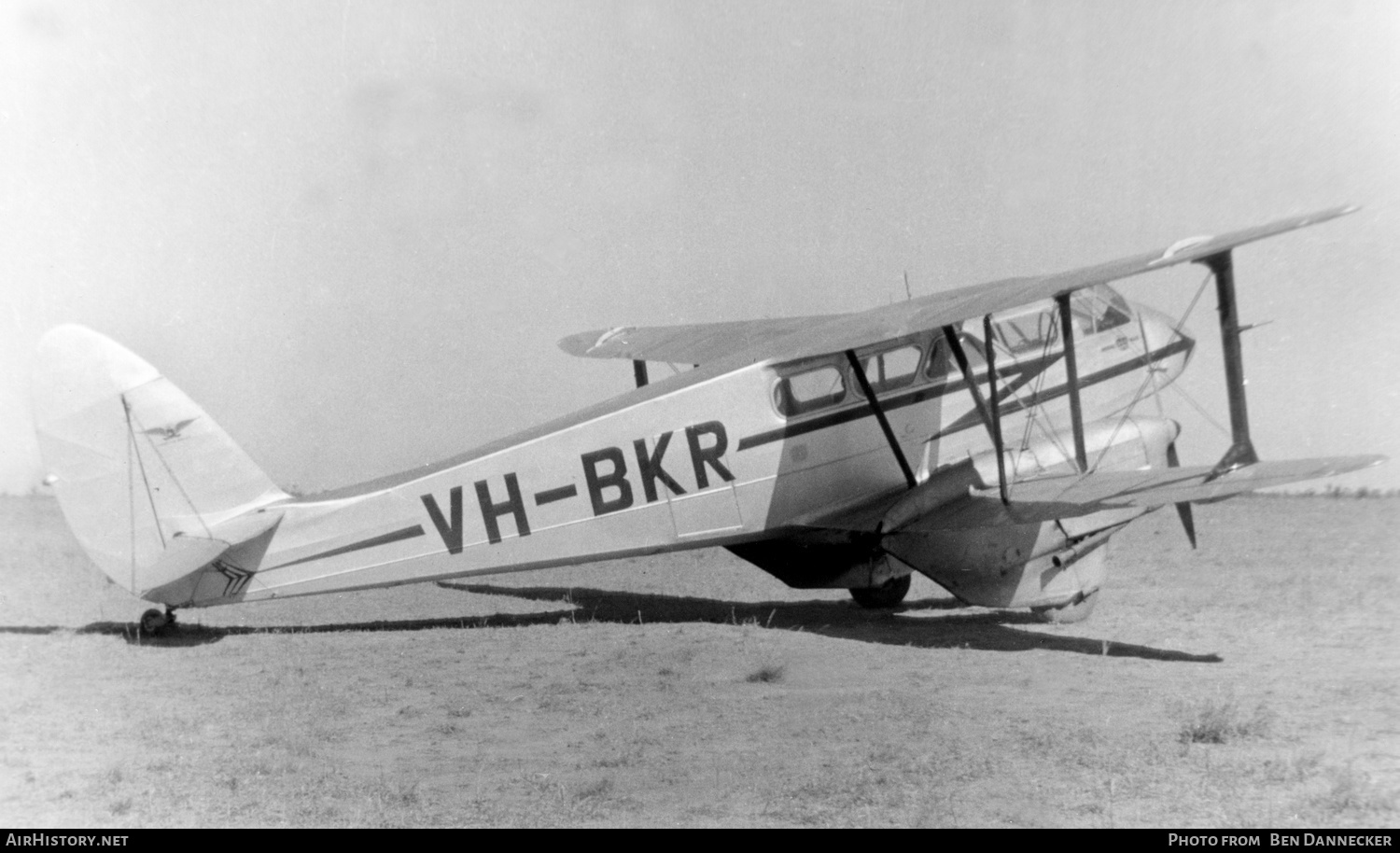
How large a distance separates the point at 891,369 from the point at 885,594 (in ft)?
8.21

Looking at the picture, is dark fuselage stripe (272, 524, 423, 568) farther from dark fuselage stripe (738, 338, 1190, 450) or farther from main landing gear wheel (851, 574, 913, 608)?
main landing gear wheel (851, 574, 913, 608)

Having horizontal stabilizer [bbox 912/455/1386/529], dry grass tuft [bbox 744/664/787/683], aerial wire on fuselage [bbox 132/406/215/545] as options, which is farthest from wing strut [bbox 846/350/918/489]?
aerial wire on fuselage [bbox 132/406/215/545]

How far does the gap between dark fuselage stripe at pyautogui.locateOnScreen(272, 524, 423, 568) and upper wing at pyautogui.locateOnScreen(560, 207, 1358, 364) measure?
3.18m

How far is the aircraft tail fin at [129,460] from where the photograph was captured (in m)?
9.53

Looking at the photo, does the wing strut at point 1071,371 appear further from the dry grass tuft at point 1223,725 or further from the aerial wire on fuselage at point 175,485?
the aerial wire on fuselage at point 175,485

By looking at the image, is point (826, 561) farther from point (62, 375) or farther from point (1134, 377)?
point (62, 375)

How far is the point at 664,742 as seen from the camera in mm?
7836

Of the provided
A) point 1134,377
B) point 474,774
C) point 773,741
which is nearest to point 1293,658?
point 1134,377

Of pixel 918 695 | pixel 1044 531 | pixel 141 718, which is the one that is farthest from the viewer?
pixel 1044 531

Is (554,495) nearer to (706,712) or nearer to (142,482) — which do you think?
(706,712)

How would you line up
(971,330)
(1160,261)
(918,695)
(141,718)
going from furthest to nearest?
(971,330) → (1160,261) → (918,695) → (141,718)

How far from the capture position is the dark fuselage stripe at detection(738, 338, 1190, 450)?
1159 centimetres

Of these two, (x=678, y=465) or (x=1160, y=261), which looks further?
(x=678, y=465)

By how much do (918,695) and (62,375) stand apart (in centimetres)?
648
